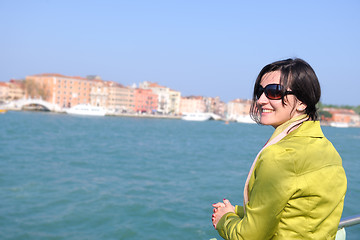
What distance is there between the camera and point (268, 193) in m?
0.79

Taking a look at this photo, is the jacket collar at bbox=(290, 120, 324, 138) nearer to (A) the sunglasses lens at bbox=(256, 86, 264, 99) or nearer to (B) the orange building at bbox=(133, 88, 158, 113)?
(A) the sunglasses lens at bbox=(256, 86, 264, 99)

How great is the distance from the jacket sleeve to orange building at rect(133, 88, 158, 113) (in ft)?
254

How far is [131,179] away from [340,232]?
29.8 ft

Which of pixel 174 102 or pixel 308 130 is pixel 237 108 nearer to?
pixel 174 102

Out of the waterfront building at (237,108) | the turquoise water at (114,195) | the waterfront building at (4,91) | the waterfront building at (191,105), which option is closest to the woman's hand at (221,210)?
the turquoise water at (114,195)

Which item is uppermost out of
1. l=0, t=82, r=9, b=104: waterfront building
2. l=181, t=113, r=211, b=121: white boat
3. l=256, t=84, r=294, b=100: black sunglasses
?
l=0, t=82, r=9, b=104: waterfront building

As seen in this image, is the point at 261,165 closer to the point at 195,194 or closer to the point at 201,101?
the point at 195,194

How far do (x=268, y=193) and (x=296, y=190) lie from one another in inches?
2.3

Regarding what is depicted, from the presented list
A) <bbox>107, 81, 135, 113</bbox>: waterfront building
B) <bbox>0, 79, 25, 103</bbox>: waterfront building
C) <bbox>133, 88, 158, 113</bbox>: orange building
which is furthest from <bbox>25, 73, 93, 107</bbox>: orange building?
<bbox>133, 88, 158, 113</bbox>: orange building

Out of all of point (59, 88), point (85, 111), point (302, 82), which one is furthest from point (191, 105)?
point (302, 82)

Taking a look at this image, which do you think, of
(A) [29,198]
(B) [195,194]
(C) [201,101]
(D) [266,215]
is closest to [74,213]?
(A) [29,198]

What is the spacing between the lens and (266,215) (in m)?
0.80

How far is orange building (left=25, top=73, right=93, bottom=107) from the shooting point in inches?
2773

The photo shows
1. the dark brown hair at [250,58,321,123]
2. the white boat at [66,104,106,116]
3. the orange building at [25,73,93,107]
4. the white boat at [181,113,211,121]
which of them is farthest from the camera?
the white boat at [181,113,211,121]
